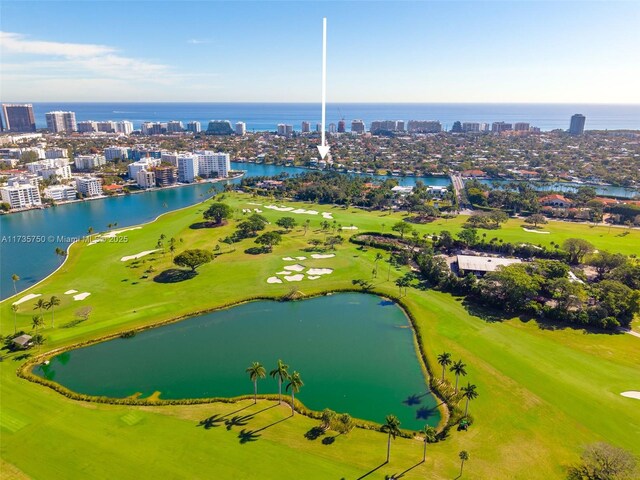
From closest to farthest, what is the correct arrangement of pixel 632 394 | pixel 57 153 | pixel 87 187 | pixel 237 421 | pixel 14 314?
pixel 237 421 → pixel 632 394 → pixel 14 314 → pixel 87 187 → pixel 57 153

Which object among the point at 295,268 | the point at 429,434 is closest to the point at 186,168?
the point at 295,268

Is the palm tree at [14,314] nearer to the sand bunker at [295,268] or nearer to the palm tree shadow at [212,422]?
the palm tree shadow at [212,422]

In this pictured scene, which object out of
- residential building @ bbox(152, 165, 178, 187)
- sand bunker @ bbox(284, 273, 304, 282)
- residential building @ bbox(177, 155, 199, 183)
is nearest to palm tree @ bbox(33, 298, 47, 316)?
sand bunker @ bbox(284, 273, 304, 282)

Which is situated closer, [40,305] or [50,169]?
[40,305]

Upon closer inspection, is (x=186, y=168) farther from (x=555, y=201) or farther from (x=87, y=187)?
(x=555, y=201)

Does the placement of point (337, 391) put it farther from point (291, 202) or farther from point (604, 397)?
point (291, 202)

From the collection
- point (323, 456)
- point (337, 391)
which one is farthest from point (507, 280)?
point (323, 456)

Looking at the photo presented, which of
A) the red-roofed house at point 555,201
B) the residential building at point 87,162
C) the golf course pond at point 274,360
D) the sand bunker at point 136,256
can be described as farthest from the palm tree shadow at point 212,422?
the residential building at point 87,162
